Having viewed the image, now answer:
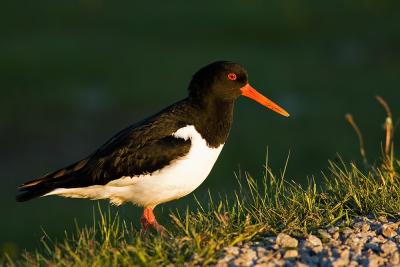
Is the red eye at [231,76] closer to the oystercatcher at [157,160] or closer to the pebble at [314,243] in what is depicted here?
the oystercatcher at [157,160]

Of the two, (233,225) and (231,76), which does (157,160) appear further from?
(233,225)

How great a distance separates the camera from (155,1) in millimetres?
21406

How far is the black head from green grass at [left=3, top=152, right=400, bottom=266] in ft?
4.31

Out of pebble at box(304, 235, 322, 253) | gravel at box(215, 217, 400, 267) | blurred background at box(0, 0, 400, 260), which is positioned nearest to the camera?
gravel at box(215, 217, 400, 267)

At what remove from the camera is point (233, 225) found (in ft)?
20.5

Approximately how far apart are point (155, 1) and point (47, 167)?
23.2ft

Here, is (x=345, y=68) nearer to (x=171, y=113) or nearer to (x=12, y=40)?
(x=12, y=40)

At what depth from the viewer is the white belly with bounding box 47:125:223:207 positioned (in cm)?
750

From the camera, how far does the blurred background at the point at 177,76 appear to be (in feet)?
50.0

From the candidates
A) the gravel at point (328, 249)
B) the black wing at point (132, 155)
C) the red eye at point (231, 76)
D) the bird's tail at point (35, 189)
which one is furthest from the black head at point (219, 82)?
the gravel at point (328, 249)

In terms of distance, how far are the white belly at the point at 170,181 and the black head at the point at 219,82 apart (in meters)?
0.51

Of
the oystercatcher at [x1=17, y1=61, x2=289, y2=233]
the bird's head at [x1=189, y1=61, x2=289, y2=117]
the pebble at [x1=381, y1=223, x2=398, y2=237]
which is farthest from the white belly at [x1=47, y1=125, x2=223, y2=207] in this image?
the pebble at [x1=381, y1=223, x2=398, y2=237]

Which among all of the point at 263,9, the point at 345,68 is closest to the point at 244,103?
the point at 345,68

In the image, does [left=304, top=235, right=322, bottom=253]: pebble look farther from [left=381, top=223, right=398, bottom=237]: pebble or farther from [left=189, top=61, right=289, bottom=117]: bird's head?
[left=189, top=61, right=289, bottom=117]: bird's head
